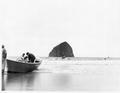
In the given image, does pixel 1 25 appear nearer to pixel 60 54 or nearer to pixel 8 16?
pixel 8 16

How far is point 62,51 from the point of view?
290 ft

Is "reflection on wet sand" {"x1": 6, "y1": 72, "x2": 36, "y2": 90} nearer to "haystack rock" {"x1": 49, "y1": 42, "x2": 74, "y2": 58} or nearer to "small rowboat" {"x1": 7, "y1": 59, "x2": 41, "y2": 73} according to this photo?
"small rowboat" {"x1": 7, "y1": 59, "x2": 41, "y2": 73}

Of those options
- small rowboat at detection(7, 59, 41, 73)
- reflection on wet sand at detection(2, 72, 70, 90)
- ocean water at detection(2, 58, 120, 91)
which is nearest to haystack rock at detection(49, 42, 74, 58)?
small rowboat at detection(7, 59, 41, 73)

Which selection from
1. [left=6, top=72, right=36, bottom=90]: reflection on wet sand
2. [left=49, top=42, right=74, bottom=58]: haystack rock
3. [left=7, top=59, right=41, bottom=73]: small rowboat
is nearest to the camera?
[left=6, top=72, right=36, bottom=90]: reflection on wet sand

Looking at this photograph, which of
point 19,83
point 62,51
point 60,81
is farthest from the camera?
point 62,51

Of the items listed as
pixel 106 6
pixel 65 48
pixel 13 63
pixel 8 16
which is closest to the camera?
pixel 8 16

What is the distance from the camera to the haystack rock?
83.6m

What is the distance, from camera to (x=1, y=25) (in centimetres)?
835

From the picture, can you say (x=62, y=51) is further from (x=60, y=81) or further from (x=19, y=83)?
(x=19, y=83)

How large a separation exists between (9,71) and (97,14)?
8.59 m

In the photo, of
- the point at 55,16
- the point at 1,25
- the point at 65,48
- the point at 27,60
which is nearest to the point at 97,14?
the point at 55,16

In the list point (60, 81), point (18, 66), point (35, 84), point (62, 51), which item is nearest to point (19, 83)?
point (35, 84)

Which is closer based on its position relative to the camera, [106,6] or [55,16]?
[106,6]

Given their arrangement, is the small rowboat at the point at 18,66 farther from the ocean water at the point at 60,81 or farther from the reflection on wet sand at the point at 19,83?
the reflection on wet sand at the point at 19,83
